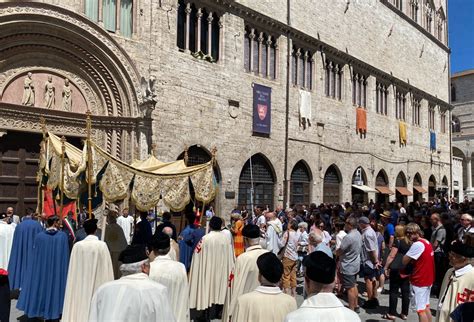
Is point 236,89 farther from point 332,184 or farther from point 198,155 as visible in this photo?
point 332,184

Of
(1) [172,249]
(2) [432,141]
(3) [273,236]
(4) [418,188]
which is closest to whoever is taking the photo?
(1) [172,249]

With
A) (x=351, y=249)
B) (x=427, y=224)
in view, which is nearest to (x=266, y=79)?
(x=427, y=224)

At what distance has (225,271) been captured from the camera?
24.6ft

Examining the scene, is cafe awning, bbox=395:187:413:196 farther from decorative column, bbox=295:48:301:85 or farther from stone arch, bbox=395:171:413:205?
decorative column, bbox=295:48:301:85

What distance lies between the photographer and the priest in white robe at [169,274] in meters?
5.00

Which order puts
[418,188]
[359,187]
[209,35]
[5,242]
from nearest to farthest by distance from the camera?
[5,242] → [209,35] → [359,187] → [418,188]

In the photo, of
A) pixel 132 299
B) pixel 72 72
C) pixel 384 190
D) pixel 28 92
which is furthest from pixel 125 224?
pixel 384 190

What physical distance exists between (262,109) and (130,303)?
1690 cm

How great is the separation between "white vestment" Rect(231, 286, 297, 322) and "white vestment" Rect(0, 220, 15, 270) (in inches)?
303

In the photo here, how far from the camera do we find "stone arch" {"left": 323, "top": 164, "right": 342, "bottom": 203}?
23.8 meters

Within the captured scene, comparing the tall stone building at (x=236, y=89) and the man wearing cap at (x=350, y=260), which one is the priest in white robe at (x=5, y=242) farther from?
the man wearing cap at (x=350, y=260)

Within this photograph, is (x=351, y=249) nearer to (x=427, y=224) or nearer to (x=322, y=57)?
(x=427, y=224)

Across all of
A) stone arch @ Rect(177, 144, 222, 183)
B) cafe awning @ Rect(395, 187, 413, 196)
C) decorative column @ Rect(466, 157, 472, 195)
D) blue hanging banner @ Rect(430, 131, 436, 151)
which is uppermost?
blue hanging banner @ Rect(430, 131, 436, 151)

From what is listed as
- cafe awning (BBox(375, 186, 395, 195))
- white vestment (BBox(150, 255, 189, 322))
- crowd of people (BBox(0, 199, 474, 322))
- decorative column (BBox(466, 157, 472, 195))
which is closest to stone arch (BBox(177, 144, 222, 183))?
crowd of people (BBox(0, 199, 474, 322))
